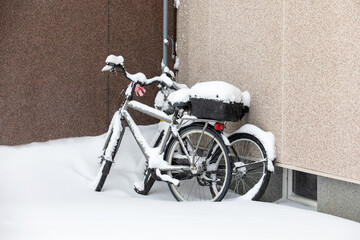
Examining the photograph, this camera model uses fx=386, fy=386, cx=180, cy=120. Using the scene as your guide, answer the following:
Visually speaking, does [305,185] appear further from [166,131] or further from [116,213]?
[116,213]

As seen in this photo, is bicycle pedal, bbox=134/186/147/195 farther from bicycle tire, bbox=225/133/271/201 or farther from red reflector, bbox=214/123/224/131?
red reflector, bbox=214/123/224/131

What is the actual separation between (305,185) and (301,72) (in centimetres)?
81

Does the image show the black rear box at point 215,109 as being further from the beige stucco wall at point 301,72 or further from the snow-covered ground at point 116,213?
the snow-covered ground at point 116,213

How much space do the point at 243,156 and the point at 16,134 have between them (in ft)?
6.43

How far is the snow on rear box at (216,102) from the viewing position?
90.2 inches

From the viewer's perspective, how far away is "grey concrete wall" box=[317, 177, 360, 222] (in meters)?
2.07

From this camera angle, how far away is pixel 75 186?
2777mm

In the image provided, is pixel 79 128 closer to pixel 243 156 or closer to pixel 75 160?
pixel 75 160

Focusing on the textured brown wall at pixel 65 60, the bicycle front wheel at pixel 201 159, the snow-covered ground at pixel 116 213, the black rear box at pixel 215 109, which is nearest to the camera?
the snow-covered ground at pixel 116 213

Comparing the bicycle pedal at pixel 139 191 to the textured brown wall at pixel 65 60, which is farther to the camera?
the textured brown wall at pixel 65 60

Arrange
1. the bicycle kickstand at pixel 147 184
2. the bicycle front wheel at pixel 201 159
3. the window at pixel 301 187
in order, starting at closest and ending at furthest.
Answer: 1. the bicycle front wheel at pixel 201 159
2. the window at pixel 301 187
3. the bicycle kickstand at pixel 147 184

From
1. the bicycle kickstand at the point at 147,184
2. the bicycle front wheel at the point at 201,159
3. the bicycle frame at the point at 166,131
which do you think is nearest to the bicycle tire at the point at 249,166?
the bicycle front wheel at the point at 201,159

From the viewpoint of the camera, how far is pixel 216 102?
2.30 meters

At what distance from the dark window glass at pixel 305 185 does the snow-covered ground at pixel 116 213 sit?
1.73ft
